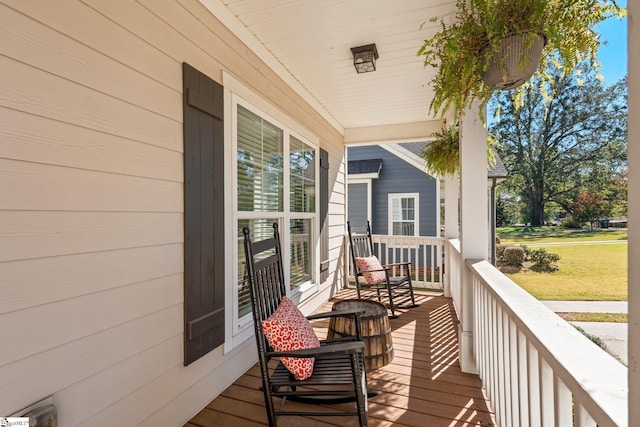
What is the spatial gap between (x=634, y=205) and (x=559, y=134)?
237 centimetres

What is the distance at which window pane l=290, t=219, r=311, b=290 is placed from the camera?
3.66 meters

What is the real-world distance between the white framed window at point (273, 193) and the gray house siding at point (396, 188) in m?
4.88

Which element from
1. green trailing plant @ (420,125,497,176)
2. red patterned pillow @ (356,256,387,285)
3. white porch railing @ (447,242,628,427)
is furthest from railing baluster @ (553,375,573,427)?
red patterned pillow @ (356,256,387,285)

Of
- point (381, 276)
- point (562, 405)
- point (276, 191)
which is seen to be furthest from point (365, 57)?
point (562, 405)

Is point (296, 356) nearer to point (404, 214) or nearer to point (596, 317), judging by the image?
point (596, 317)

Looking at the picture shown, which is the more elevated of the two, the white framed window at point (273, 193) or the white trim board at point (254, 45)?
the white trim board at point (254, 45)

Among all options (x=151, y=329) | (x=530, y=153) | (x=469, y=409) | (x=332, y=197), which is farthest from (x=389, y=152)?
(x=151, y=329)

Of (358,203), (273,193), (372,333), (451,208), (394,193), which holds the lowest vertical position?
(372,333)

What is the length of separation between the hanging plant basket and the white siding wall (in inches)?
68.6

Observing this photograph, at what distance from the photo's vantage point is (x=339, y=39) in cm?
275

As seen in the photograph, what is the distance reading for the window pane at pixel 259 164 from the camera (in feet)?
8.48

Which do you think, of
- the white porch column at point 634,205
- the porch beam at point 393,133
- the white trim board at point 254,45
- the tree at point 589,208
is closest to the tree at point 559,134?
the tree at point 589,208

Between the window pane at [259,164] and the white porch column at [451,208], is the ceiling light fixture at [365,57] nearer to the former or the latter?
the window pane at [259,164]

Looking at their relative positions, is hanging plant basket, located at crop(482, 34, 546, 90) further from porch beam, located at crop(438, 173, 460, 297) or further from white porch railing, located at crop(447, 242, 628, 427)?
porch beam, located at crop(438, 173, 460, 297)
